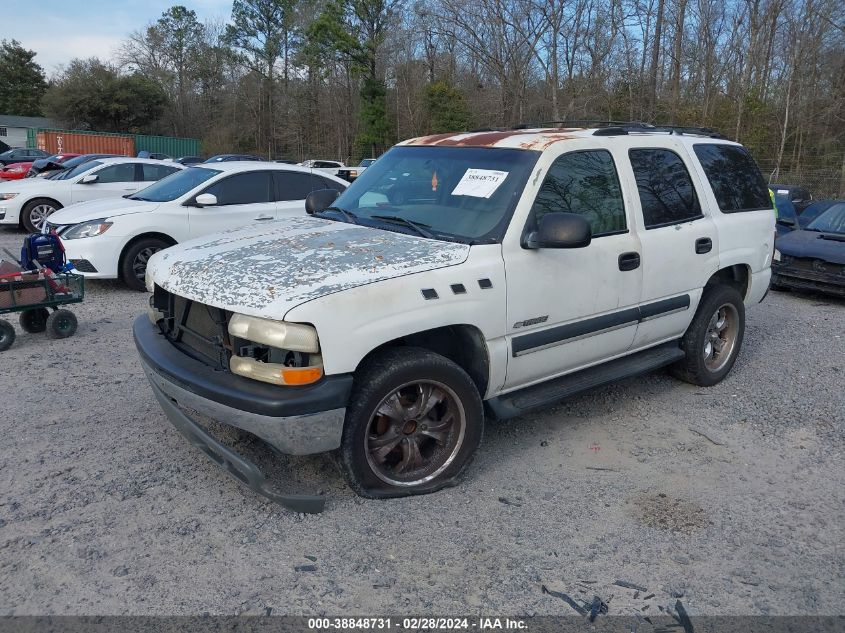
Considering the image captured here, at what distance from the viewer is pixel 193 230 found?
8672 millimetres

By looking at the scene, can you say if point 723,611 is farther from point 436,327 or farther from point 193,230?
point 193,230

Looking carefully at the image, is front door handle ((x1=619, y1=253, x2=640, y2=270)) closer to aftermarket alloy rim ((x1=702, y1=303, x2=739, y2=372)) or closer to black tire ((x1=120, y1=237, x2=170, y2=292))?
aftermarket alloy rim ((x1=702, y1=303, x2=739, y2=372))

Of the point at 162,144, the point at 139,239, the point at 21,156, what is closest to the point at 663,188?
the point at 139,239

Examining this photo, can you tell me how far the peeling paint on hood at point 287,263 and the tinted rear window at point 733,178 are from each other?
103 inches

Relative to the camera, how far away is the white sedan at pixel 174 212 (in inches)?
322

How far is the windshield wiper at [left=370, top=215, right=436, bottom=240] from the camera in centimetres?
391

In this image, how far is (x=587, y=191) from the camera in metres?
4.27

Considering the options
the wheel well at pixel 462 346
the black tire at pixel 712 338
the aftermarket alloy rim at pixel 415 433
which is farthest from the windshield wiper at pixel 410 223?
the black tire at pixel 712 338

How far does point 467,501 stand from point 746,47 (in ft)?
96.4

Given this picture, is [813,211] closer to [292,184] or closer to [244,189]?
[292,184]

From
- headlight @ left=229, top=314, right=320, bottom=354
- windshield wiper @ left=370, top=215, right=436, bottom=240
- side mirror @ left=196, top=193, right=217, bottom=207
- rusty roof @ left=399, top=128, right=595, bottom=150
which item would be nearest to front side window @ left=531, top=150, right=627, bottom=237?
rusty roof @ left=399, top=128, right=595, bottom=150

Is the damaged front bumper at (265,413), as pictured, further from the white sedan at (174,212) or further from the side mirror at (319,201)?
the white sedan at (174,212)

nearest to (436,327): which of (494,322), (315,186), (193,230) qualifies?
(494,322)

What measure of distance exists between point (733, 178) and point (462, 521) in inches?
146
